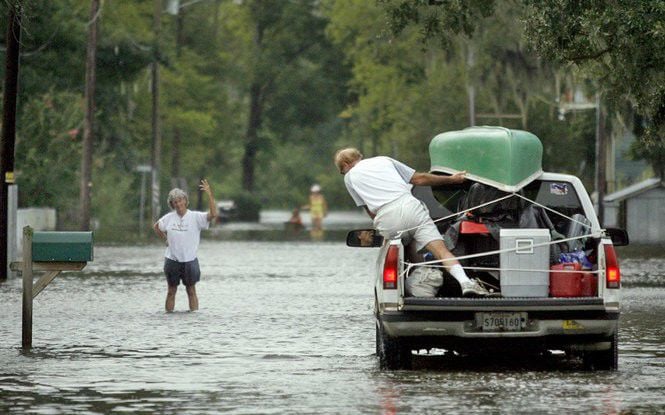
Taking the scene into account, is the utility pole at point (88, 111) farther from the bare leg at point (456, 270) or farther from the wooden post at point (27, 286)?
the bare leg at point (456, 270)

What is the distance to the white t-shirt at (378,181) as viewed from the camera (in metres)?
15.0

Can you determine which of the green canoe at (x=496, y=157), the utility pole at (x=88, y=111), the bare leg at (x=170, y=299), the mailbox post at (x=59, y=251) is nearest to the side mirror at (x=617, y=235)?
the green canoe at (x=496, y=157)

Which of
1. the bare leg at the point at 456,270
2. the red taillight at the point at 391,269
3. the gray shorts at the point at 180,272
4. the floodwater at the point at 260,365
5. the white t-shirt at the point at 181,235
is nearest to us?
the floodwater at the point at 260,365

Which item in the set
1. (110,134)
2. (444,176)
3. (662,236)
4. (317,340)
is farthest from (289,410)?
(110,134)

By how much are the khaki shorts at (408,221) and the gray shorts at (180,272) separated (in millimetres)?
7143

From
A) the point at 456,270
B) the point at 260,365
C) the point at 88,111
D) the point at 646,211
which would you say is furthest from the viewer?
the point at 646,211

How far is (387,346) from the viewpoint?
47.5ft

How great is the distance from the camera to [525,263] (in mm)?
14570

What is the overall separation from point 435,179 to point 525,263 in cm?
112

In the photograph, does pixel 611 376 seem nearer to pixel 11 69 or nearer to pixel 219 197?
pixel 11 69

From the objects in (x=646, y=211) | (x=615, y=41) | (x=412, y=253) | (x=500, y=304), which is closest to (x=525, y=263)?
(x=500, y=304)

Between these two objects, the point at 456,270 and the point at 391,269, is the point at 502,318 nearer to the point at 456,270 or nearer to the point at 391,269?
the point at 456,270

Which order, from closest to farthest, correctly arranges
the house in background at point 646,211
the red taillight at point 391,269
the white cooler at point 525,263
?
the red taillight at point 391,269, the white cooler at point 525,263, the house in background at point 646,211

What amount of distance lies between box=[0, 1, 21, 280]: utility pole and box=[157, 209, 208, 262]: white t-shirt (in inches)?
240
